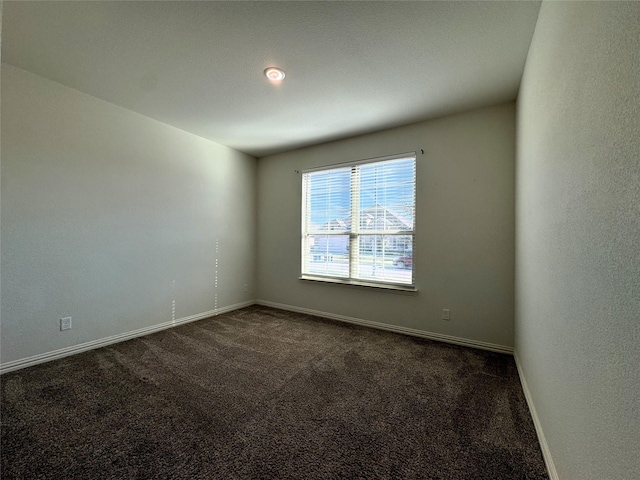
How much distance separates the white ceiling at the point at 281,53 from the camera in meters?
1.69

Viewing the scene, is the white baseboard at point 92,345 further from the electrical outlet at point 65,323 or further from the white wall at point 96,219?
the electrical outlet at point 65,323

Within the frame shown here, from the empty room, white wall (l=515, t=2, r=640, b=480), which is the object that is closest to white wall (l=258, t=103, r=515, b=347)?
the empty room

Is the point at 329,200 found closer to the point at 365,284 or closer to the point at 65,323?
the point at 365,284

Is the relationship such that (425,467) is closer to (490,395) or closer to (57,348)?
(490,395)

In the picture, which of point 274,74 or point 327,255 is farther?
point 327,255

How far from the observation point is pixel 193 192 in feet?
12.1

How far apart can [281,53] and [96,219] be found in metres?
Answer: 2.45

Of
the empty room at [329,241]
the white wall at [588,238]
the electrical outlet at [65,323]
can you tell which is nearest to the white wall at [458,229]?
the empty room at [329,241]

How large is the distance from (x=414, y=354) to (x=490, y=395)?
2.52ft

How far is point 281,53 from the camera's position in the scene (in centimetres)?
204

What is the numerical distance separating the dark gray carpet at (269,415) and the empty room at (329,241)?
0.02 metres

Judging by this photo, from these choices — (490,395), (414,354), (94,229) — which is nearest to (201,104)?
(94,229)

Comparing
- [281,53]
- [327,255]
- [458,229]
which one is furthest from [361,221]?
[281,53]

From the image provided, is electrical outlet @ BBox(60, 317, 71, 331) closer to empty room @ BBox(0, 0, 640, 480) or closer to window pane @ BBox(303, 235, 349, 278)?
empty room @ BBox(0, 0, 640, 480)
